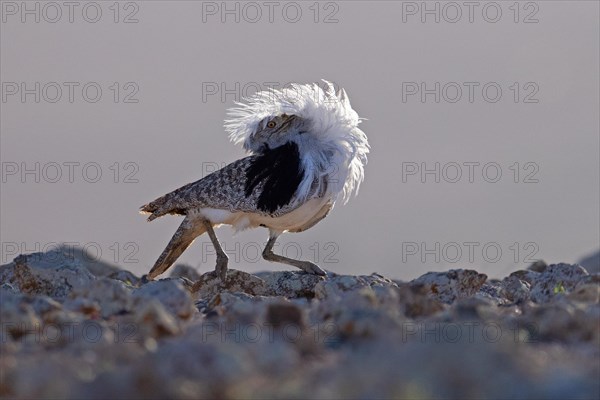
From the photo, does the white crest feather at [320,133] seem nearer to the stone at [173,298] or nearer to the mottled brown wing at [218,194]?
the mottled brown wing at [218,194]

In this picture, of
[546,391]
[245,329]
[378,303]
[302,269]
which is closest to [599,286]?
[378,303]

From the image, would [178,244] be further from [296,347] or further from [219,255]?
[296,347]

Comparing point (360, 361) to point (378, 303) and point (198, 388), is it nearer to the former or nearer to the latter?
point (198, 388)

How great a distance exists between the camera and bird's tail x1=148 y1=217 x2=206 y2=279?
15.3 meters

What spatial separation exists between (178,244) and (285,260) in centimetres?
123

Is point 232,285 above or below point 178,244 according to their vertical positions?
below

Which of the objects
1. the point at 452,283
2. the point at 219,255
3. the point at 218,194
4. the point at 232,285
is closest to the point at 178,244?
the point at 219,255

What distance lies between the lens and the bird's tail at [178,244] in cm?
1533

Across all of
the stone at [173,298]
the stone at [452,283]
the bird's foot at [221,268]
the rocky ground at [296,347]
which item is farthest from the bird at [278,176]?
the stone at [173,298]

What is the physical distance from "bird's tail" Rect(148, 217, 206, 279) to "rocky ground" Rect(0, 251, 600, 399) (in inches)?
185

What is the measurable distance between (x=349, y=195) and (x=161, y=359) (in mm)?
10192

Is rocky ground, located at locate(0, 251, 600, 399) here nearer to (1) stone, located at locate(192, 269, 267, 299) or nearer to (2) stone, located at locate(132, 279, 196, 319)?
(2) stone, located at locate(132, 279, 196, 319)

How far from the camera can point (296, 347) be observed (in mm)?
6328

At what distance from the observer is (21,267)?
38.6 ft
